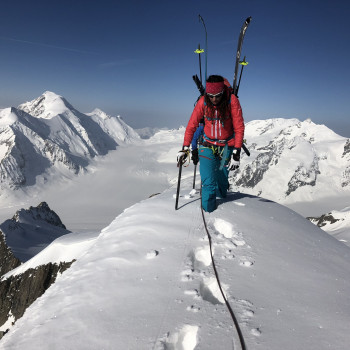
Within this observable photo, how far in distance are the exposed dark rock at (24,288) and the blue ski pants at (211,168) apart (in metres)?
11.9

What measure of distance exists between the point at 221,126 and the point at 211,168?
135cm

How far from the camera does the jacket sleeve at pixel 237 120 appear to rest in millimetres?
7383

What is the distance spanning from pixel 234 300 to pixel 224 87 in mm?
→ 5392

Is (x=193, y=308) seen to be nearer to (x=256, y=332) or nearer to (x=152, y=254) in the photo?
(x=256, y=332)

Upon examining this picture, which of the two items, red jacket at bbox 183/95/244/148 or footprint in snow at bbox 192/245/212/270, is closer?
footprint in snow at bbox 192/245/212/270

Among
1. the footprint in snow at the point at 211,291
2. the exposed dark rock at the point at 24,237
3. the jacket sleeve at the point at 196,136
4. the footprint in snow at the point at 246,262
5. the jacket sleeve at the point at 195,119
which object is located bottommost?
the exposed dark rock at the point at 24,237

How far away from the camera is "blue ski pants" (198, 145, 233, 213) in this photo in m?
7.97

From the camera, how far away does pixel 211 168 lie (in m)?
8.29

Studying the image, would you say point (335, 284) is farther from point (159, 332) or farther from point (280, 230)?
point (159, 332)

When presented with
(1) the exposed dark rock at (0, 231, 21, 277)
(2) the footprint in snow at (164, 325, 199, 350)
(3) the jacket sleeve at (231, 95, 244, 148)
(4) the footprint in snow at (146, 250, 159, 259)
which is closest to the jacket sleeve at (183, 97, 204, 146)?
(3) the jacket sleeve at (231, 95, 244, 148)

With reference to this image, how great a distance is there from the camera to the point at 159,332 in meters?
3.36

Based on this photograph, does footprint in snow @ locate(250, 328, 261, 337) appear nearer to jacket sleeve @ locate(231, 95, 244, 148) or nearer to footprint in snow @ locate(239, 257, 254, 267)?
footprint in snow @ locate(239, 257, 254, 267)

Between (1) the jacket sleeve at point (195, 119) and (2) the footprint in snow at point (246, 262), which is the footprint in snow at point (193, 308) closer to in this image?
(2) the footprint in snow at point (246, 262)

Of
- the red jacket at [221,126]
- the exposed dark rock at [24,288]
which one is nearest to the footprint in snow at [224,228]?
the red jacket at [221,126]
